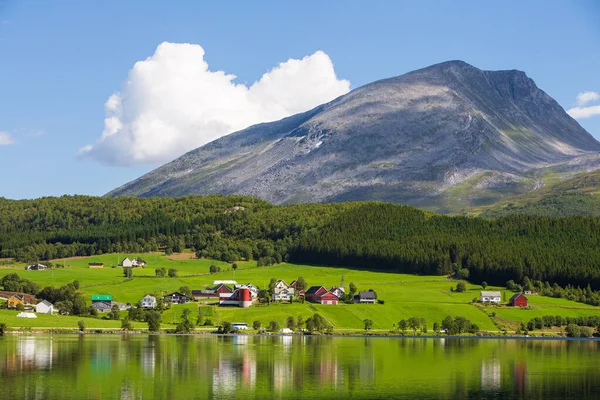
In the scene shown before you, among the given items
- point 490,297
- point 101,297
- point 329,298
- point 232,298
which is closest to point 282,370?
point 232,298

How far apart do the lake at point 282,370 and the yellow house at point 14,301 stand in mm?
42130

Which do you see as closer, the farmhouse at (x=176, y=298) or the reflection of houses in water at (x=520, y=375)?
the reflection of houses in water at (x=520, y=375)

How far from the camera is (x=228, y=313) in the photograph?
550 feet

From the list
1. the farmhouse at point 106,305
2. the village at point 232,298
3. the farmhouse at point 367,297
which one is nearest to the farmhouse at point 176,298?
the village at point 232,298

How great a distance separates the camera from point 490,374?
287ft

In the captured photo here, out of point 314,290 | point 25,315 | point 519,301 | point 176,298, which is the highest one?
point 314,290

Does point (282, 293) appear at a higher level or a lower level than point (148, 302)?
higher

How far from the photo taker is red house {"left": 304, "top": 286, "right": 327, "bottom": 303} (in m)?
182

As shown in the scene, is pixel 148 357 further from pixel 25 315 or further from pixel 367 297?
pixel 367 297

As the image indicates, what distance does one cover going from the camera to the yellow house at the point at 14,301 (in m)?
166

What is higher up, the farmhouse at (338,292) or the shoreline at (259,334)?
the farmhouse at (338,292)

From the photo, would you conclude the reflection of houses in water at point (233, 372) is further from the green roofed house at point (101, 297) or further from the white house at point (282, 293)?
the white house at point (282, 293)

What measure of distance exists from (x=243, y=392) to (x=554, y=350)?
2515 inches

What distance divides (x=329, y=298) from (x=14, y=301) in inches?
2376
